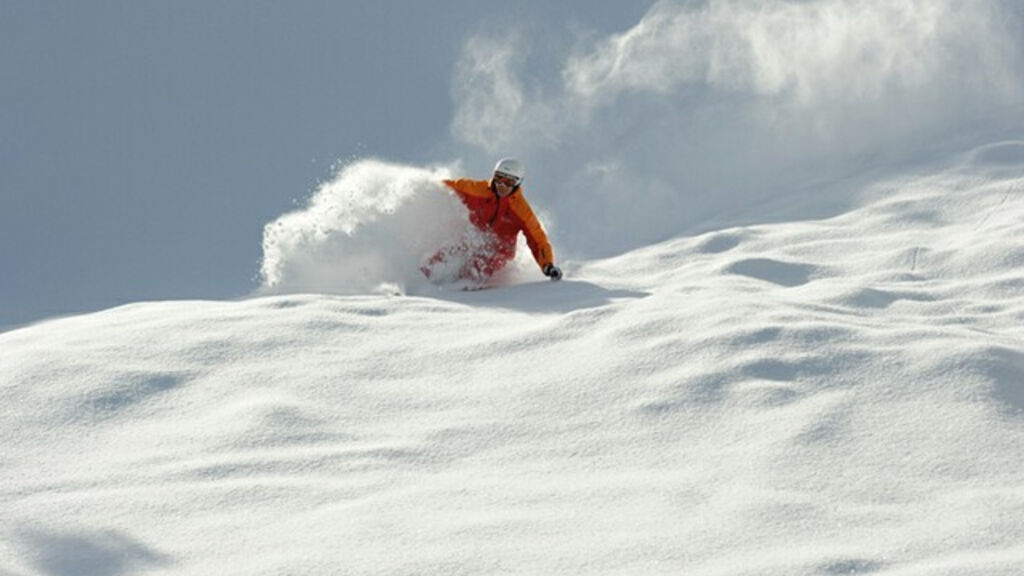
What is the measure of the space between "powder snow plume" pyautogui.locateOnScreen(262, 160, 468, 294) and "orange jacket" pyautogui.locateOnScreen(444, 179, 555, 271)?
83 millimetres

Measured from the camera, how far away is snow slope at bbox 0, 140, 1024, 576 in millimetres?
3703

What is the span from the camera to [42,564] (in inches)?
144

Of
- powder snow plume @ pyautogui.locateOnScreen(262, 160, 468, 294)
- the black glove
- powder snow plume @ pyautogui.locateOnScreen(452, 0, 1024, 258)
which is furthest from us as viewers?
powder snow plume @ pyautogui.locateOnScreen(452, 0, 1024, 258)

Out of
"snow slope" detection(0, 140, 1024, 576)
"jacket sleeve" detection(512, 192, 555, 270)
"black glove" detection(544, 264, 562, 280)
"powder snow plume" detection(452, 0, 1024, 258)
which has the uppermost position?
"powder snow plume" detection(452, 0, 1024, 258)

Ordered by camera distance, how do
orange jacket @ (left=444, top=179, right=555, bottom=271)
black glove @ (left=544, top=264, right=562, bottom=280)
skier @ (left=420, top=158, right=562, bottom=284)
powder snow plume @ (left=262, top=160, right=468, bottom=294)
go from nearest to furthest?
black glove @ (left=544, top=264, right=562, bottom=280), skier @ (left=420, top=158, right=562, bottom=284), powder snow plume @ (left=262, top=160, right=468, bottom=294), orange jacket @ (left=444, top=179, right=555, bottom=271)

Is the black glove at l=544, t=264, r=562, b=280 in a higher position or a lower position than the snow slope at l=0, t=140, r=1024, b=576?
higher

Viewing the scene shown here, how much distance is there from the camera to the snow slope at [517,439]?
3.70m

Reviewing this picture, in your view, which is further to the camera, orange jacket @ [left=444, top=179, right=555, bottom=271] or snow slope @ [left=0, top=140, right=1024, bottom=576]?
orange jacket @ [left=444, top=179, right=555, bottom=271]

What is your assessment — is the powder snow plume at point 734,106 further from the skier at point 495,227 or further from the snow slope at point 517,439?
the snow slope at point 517,439

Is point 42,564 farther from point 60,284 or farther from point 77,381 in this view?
point 60,284

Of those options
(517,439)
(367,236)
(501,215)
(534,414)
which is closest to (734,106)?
(501,215)

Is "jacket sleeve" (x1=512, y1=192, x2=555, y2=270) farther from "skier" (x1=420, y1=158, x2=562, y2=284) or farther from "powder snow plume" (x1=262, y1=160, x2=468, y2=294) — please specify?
"powder snow plume" (x1=262, y1=160, x2=468, y2=294)

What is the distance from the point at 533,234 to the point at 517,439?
381 centimetres

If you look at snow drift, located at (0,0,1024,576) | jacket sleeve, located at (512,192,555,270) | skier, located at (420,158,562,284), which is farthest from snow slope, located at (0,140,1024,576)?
jacket sleeve, located at (512,192,555,270)
